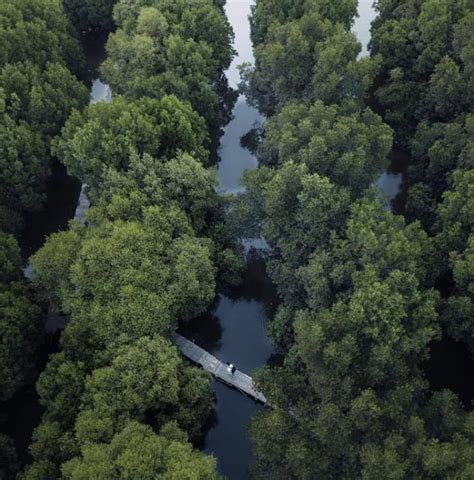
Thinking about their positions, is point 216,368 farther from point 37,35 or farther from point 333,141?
point 37,35

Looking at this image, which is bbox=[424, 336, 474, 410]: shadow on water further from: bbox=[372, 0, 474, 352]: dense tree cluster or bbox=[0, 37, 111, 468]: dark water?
bbox=[0, 37, 111, 468]: dark water

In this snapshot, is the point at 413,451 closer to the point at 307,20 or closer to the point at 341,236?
the point at 341,236

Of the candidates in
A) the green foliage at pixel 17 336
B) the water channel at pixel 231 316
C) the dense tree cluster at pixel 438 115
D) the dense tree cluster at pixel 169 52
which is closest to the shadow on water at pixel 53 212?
the water channel at pixel 231 316

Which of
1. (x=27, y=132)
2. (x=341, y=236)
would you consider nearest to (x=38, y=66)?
(x=27, y=132)

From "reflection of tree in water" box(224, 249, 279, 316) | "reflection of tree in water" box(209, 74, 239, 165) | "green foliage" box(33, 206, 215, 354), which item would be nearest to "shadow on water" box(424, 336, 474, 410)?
"reflection of tree in water" box(224, 249, 279, 316)

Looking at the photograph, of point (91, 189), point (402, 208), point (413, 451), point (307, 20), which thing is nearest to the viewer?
point (413, 451)

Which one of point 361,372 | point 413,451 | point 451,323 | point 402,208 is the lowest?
point 413,451

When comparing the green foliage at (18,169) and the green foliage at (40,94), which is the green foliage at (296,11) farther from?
the green foliage at (18,169)
